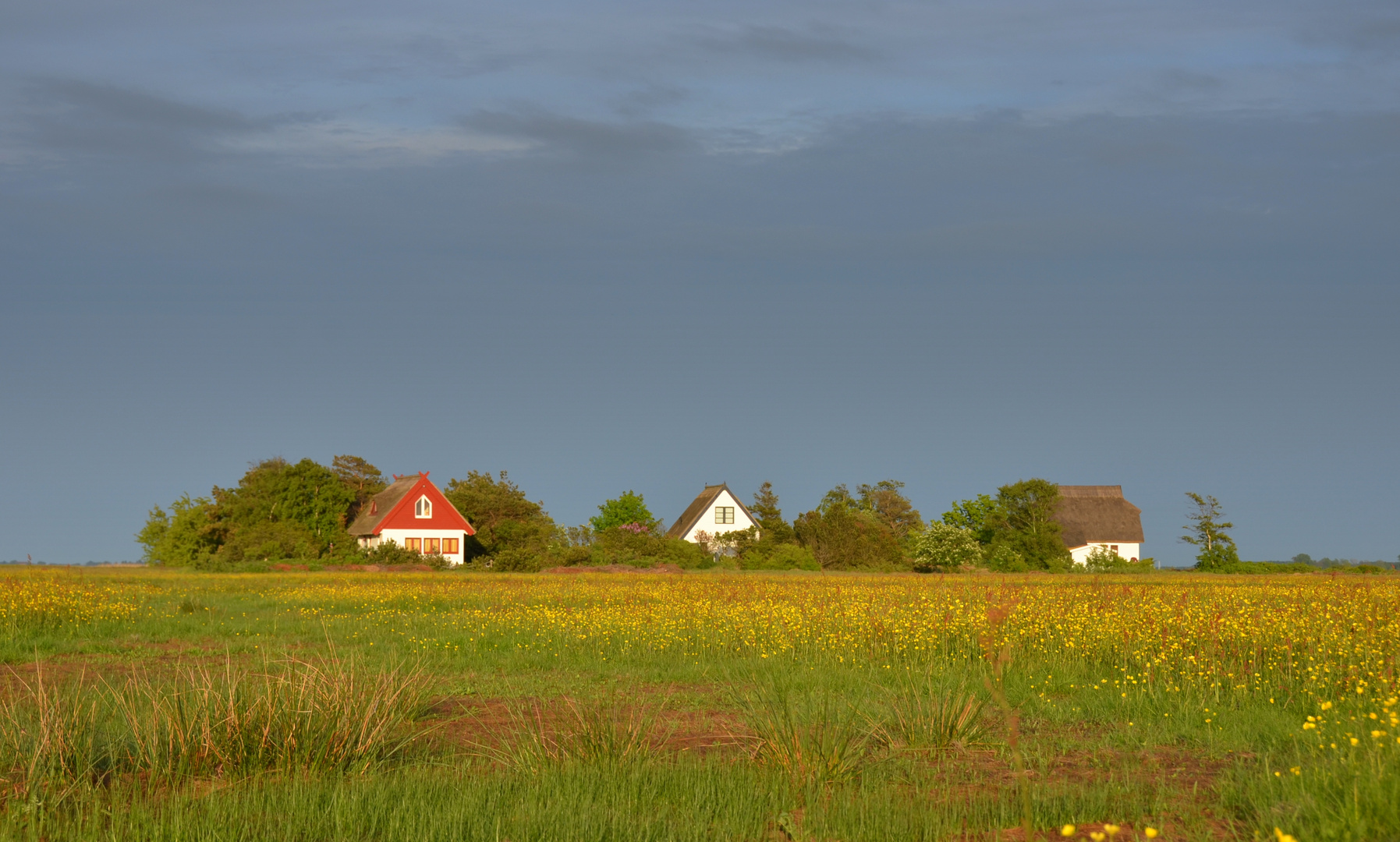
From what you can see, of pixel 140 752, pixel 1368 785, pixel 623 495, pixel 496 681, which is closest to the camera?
pixel 1368 785

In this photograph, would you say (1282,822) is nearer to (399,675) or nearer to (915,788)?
(915,788)

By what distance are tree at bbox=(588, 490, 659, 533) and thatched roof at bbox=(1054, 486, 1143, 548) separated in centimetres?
2825

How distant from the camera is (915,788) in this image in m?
7.08

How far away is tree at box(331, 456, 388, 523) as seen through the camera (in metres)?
66.1

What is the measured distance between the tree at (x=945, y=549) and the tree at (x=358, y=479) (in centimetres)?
3479

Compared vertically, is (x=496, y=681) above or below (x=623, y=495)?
below

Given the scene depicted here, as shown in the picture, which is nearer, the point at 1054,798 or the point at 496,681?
the point at 1054,798

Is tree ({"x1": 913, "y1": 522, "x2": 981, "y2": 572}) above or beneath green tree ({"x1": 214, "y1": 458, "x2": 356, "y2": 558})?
beneath

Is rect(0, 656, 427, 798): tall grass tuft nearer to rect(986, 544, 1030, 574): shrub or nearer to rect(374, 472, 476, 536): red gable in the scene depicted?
rect(986, 544, 1030, 574): shrub

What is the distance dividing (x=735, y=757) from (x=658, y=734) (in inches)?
59.7

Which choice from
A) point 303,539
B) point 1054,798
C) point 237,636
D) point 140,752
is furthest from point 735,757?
point 303,539

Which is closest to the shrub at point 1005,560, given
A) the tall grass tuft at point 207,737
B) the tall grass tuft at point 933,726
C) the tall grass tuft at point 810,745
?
the tall grass tuft at point 933,726

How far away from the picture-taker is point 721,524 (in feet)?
231

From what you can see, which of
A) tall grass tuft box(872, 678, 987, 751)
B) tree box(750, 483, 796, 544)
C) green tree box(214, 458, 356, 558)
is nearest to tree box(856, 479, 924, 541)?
tree box(750, 483, 796, 544)
